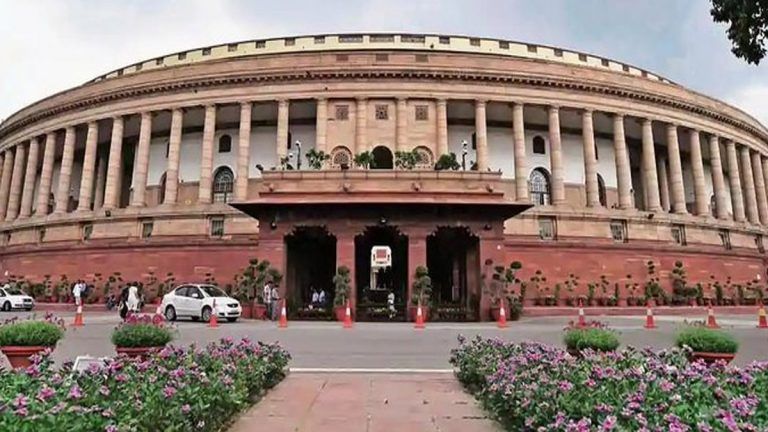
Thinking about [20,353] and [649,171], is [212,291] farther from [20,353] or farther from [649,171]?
[649,171]

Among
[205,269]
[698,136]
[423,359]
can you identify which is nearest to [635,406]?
[423,359]

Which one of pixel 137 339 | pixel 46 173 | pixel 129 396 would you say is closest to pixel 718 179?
pixel 137 339

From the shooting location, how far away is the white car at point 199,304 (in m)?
24.1

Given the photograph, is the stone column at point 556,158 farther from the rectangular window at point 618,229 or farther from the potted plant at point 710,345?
the potted plant at point 710,345

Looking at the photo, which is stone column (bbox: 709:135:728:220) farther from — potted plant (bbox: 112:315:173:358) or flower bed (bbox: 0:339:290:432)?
flower bed (bbox: 0:339:290:432)

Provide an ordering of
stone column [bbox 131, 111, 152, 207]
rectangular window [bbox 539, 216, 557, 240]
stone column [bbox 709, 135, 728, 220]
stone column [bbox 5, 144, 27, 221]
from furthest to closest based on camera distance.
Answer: stone column [bbox 5, 144, 27, 221] < stone column [bbox 709, 135, 728, 220] < stone column [bbox 131, 111, 152, 207] < rectangular window [bbox 539, 216, 557, 240]

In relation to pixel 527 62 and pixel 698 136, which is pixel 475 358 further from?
pixel 698 136

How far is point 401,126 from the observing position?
41.3 meters

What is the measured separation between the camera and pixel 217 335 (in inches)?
683

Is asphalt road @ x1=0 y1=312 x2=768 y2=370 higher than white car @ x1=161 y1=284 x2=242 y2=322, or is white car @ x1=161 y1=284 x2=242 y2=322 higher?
white car @ x1=161 y1=284 x2=242 y2=322

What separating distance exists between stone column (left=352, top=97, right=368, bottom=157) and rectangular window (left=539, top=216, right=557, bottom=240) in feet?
43.5

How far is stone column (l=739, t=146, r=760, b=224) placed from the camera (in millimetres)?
50656

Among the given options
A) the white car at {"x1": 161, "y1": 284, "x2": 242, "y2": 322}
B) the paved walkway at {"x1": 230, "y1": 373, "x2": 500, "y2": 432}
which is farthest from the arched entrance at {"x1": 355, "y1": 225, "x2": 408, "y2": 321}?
the paved walkway at {"x1": 230, "y1": 373, "x2": 500, "y2": 432}

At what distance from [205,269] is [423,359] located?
2706 cm
